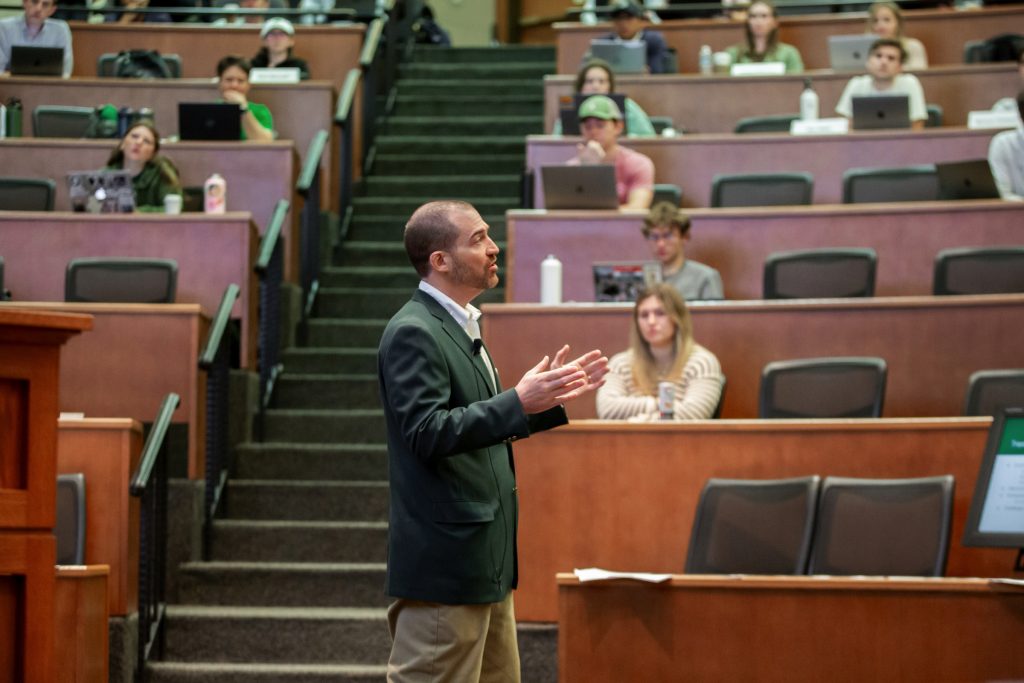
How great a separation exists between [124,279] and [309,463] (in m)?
0.96

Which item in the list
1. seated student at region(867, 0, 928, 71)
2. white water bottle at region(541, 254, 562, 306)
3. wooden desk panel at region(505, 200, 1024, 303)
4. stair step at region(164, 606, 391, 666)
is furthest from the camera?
seated student at region(867, 0, 928, 71)

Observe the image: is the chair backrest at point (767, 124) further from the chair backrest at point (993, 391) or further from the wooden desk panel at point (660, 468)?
the wooden desk panel at point (660, 468)

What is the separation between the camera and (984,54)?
8.07 m

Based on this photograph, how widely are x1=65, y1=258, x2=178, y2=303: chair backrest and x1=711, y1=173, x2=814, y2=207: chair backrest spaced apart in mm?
2363

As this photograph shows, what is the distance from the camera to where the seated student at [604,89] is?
7211mm

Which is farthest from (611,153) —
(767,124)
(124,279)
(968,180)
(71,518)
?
(71,518)

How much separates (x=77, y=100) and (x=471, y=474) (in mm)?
5874

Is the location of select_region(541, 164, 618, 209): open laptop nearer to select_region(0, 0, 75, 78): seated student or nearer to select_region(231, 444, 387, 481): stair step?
select_region(231, 444, 387, 481): stair step

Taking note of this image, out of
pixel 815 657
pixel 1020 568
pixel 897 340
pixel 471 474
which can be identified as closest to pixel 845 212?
pixel 897 340

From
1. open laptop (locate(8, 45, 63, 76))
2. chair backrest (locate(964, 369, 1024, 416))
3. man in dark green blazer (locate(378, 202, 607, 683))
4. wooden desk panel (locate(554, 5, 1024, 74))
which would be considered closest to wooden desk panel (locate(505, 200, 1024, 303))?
chair backrest (locate(964, 369, 1024, 416))

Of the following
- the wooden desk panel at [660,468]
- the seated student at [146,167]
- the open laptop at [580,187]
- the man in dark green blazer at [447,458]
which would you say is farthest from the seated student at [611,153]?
the man in dark green blazer at [447,458]

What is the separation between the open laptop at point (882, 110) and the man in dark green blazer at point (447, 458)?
15.8ft

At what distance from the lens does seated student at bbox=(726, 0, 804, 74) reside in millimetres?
8188

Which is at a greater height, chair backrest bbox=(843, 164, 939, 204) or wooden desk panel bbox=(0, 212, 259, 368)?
chair backrest bbox=(843, 164, 939, 204)
